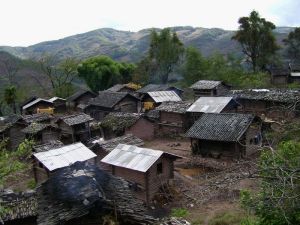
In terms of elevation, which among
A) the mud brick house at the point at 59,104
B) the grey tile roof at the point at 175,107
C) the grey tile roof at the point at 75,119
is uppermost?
the grey tile roof at the point at 175,107

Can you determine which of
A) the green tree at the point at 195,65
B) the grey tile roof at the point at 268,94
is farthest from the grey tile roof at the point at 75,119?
the green tree at the point at 195,65

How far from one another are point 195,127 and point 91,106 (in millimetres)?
20414

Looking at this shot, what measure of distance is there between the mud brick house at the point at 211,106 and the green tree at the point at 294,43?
37030 millimetres

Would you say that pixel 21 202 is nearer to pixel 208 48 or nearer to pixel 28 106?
pixel 28 106

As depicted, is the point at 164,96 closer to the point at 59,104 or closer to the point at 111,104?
the point at 111,104

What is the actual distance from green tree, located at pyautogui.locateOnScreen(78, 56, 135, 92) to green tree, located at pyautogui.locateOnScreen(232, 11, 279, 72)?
68.4ft

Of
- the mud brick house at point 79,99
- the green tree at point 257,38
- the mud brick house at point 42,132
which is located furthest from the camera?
the green tree at point 257,38

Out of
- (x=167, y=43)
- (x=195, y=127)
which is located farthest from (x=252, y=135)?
(x=167, y=43)

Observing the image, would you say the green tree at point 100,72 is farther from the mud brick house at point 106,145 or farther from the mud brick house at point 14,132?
the mud brick house at point 106,145

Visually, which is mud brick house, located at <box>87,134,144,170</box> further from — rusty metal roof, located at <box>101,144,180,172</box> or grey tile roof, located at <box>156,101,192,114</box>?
grey tile roof, located at <box>156,101,192,114</box>

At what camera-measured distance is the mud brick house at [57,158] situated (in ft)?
77.6

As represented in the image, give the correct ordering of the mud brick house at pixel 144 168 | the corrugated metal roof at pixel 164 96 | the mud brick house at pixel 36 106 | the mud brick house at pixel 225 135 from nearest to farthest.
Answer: the mud brick house at pixel 144 168 → the mud brick house at pixel 225 135 → the corrugated metal roof at pixel 164 96 → the mud brick house at pixel 36 106

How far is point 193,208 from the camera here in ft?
69.1

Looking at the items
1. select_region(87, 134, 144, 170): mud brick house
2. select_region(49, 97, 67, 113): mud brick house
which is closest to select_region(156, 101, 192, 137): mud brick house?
select_region(87, 134, 144, 170): mud brick house
